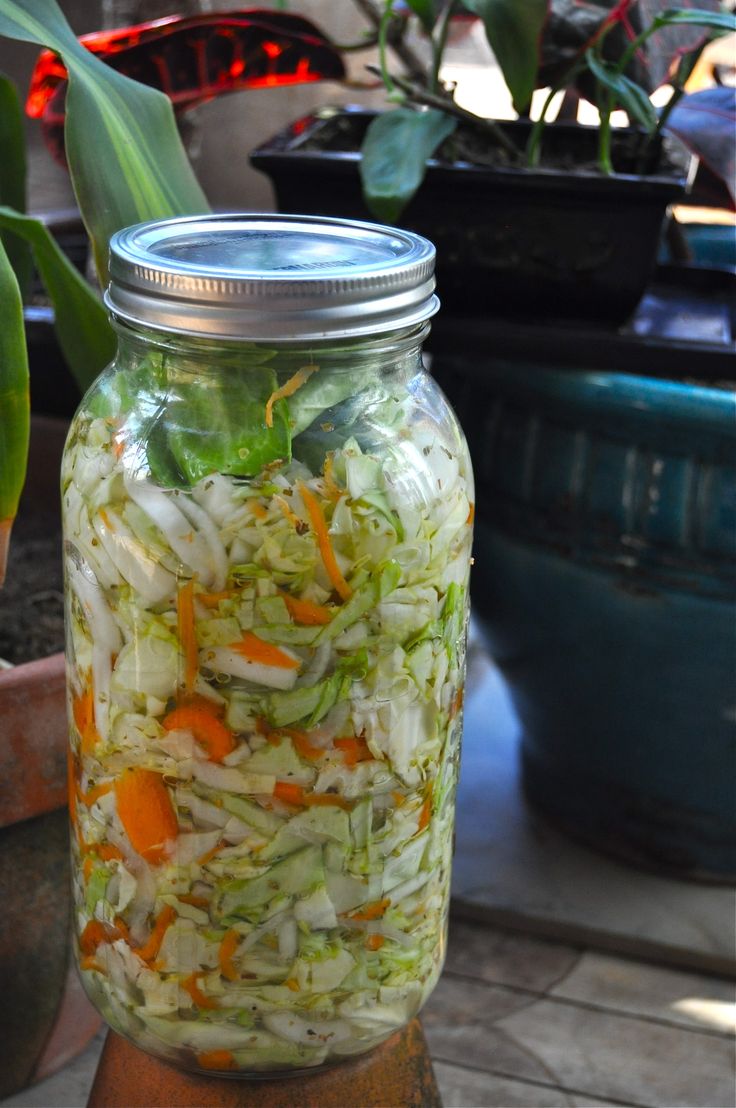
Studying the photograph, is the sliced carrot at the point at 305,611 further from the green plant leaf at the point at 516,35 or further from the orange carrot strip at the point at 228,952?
the green plant leaf at the point at 516,35

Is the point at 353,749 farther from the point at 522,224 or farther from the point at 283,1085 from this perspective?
the point at 522,224

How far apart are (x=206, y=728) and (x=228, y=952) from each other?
0.13m

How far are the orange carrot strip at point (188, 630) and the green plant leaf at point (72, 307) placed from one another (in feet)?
0.99

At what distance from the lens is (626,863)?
1199 mm

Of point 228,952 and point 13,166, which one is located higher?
point 13,166

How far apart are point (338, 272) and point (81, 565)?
0.66 feet

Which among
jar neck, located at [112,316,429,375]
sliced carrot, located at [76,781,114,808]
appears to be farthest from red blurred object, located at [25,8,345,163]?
sliced carrot, located at [76,781,114,808]

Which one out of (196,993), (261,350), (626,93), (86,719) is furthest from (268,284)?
(626,93)

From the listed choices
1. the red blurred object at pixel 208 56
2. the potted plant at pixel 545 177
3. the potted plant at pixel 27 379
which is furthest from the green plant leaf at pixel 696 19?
the potted plant at pixel 27 379

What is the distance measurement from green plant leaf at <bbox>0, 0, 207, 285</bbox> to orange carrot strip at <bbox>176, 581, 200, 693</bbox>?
0.88 feet

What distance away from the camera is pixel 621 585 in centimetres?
104

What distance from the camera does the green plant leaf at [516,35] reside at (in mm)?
870

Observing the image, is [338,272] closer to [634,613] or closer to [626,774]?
[634,613]

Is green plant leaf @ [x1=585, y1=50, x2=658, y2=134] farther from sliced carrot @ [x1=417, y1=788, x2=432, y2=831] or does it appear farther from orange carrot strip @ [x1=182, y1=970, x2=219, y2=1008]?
orange carrot strip @ [x1=182, y1=970, x2=219, y2=1008]
